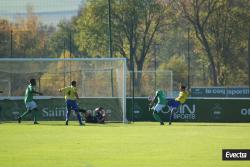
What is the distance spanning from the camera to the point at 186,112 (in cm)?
4247

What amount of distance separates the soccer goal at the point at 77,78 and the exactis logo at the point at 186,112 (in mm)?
3601

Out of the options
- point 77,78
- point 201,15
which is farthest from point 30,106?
point 201,15

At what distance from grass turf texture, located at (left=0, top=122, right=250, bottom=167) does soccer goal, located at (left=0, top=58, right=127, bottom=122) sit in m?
10.1

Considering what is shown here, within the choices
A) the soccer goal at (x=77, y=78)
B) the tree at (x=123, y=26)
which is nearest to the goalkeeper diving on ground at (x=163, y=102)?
the soccer goal at (x=77, y=78)

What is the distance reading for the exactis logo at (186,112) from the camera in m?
42.3

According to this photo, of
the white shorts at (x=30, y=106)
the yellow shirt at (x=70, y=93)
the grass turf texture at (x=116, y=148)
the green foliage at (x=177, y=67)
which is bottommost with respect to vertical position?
the grass turf texture at (x=116, y=148)

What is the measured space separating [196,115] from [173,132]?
497 inches

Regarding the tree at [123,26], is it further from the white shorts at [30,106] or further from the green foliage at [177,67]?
the white shorts at [30,106]

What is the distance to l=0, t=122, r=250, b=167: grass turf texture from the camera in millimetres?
18422

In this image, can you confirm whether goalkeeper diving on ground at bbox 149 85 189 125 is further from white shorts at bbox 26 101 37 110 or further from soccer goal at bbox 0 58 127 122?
white shorts at bbox 26 101 37 110

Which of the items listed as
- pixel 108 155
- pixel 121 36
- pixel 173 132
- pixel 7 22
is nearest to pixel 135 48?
pixel 121 36

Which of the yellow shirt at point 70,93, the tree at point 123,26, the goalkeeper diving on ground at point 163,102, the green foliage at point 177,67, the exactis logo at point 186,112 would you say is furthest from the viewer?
the green foliage at point 177,67

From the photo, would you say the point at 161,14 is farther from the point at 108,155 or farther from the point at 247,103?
the point at 108,155

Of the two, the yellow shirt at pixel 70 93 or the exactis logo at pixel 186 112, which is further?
the exactis logo at pixel 186 112
